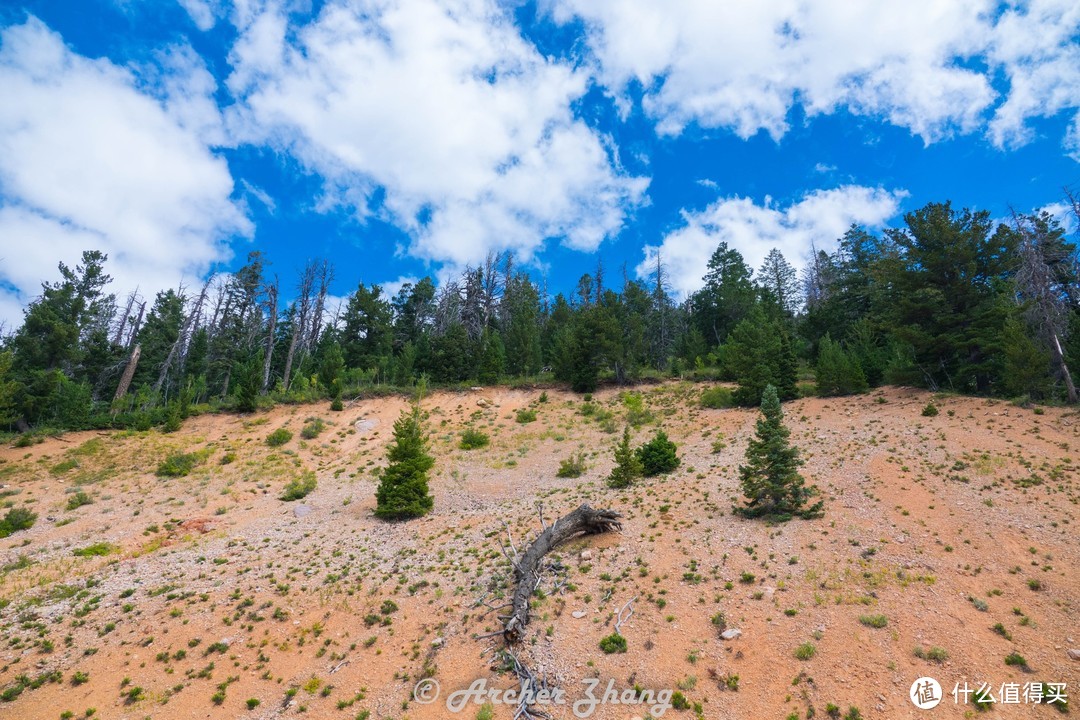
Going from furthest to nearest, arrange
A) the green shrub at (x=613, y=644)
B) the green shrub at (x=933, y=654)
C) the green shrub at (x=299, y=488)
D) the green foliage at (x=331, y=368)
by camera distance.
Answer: the green foliage at (x=331, y=368)
the green shrub at (x=299, y=488)
the green shrub at (x=613, y=644)
the green shrub at (x=933, y=654)

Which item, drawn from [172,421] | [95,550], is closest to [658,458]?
[95,550]

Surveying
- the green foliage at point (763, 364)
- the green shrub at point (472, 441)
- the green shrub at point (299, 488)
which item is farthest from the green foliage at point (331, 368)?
the green foliage at point (763, 364)

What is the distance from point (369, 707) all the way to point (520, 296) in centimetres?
4962

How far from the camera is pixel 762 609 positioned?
33.0ft

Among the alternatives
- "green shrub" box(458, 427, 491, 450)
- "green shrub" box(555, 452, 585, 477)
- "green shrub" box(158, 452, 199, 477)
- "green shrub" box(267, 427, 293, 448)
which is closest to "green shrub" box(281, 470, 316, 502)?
"green shrub" box(158, 452, 199, 477)

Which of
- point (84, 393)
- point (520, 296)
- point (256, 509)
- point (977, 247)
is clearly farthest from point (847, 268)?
point (84, 393)

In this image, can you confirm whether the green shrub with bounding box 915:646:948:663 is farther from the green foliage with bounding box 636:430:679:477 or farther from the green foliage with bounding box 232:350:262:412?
the green foliage with bounding box 232:350:262:412

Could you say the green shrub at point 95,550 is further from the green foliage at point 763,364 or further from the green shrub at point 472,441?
the green foliage at point 763,364

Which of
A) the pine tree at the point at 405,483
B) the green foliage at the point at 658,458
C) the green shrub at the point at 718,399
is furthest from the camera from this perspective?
the green shrub at the point at 718,399

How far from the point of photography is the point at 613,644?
9594mm

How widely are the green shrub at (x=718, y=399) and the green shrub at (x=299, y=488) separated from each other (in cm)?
2398

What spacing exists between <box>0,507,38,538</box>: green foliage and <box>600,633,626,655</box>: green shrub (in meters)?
23.1

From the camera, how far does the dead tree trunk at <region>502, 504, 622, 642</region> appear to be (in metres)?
10.4

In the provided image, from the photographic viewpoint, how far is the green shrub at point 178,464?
79.4ft
